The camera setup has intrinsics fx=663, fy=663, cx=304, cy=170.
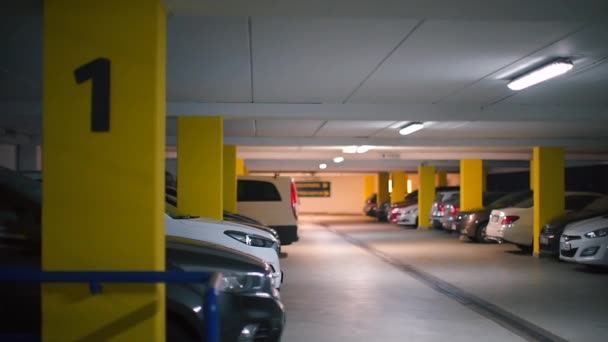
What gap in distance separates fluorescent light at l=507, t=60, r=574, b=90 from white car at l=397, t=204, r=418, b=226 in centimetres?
1941

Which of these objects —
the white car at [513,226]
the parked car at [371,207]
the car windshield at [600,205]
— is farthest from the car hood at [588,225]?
the parked car at [371,207]

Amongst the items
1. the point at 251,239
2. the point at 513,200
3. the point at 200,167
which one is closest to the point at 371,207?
the point at 513,200

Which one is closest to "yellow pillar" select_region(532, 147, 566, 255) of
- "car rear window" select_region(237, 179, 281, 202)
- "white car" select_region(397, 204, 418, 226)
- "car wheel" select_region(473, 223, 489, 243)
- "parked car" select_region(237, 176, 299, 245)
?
"car wheel" select_region(473, 223, 489, 243)

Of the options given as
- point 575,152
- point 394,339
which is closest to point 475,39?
point 394,339

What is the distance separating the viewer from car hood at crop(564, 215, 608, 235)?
38.8 ft

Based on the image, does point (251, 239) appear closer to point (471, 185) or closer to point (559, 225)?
point (559, 225)

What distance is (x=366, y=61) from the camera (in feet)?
25.0

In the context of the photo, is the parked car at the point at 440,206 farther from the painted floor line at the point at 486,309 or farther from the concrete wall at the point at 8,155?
the concrete wall at the point at 8,155

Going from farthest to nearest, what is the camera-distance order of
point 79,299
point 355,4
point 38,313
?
point 355,4 < point 38,313 < point 79,299

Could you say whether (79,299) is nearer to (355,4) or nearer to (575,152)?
(355,4)

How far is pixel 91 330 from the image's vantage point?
13.3ft

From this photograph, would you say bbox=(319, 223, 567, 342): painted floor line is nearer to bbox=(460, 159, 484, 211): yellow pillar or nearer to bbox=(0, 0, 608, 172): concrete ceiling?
bbox=(0, 0, 608, 172): concrete ceiling

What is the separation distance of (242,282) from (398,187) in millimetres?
30758

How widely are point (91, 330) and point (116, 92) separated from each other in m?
1.48
